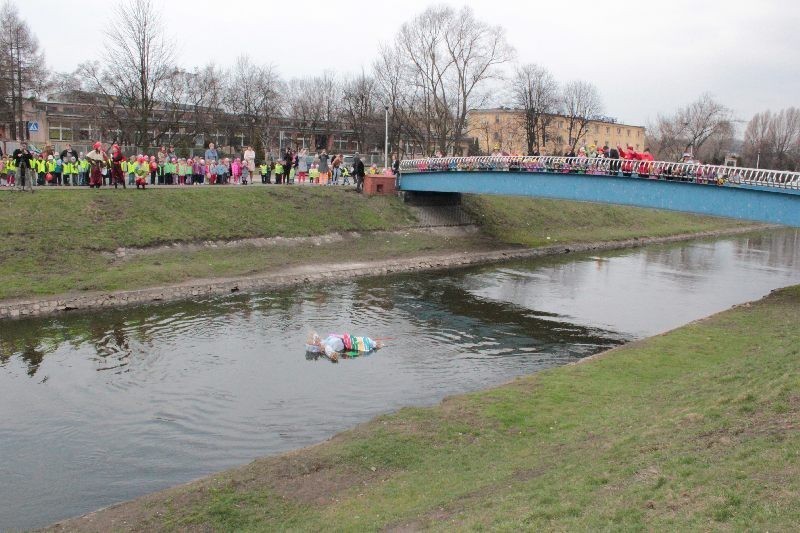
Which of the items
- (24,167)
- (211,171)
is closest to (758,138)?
(211,171)

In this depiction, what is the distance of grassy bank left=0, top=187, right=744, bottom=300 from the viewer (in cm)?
2877

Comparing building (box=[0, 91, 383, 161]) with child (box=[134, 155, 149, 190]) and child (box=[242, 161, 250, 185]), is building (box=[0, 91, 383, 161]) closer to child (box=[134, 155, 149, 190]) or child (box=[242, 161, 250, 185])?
child (box=[242, 161, 250, 185])

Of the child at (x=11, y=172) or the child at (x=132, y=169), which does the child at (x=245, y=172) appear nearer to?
the child at (x=132, y=169)

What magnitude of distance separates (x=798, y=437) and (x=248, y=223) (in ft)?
105

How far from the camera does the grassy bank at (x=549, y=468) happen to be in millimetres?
8422

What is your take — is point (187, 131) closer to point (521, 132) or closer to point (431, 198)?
point (431, 198)

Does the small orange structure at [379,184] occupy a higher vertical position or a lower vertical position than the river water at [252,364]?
higher

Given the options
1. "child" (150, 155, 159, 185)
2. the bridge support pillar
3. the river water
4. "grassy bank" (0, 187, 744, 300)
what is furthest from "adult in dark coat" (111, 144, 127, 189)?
the bridge support pillar

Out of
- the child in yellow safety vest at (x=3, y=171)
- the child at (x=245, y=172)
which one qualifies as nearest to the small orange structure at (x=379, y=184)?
the child at (x=245, y=172)

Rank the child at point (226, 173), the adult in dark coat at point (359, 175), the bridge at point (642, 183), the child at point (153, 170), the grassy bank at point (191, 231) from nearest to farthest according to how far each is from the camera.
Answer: the bridge at point (642, 183) → the grassy bank at point (191, 231) → the child at point (153, 170) → the child at point (226, 173) → the adult in dark coat at point (359, 175)

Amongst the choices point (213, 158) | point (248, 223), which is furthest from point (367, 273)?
point (213, 158)

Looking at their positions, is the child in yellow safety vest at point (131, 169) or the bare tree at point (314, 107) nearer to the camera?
the child in yellow safety vest at point (131, 169)

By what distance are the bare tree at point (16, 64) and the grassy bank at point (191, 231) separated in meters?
27.1

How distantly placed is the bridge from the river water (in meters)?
4.29
